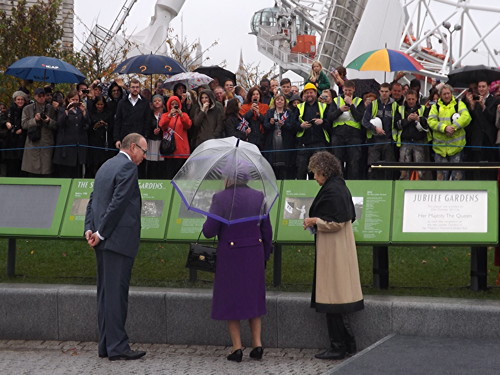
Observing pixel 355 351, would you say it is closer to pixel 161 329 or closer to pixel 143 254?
pixel 161 329

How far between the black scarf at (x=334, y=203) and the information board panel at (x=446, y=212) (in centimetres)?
113

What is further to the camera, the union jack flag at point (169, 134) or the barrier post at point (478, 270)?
the union jack flag at point (169, 134)

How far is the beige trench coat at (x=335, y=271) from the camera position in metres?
9.18

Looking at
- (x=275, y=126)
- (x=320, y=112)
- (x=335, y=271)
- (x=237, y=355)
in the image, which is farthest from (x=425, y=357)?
(x=275, y=126)

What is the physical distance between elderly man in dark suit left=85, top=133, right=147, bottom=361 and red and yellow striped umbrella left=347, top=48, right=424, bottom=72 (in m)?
8.18

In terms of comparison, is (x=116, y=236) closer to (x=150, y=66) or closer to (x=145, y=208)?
(x=145, y=208)

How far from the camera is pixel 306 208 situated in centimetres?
1067

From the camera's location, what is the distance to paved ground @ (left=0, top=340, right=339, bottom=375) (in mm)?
8820

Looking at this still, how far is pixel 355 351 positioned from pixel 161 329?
2.01 metres

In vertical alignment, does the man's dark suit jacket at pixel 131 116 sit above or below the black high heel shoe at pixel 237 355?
above

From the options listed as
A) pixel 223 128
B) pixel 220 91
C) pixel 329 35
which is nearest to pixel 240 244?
pixel 223 128

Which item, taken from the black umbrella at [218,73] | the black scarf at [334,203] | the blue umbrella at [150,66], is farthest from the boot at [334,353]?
the black umbrella at [218,73]

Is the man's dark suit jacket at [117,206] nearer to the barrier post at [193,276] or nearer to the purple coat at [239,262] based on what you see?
the purple coat at [239,262]

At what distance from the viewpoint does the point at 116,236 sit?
9.20m
